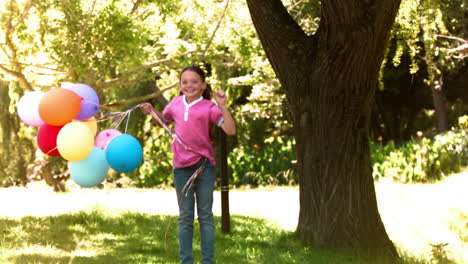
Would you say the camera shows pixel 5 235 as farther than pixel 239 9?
No

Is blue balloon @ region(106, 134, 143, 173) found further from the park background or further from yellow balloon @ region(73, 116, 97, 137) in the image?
the park background

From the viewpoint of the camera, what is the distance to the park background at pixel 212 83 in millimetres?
7418

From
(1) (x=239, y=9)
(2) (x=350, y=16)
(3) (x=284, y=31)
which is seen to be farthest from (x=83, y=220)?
(1) (x=239, y=9)

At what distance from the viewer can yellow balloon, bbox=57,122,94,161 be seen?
459 centimetres

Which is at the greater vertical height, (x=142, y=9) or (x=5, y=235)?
(x=142, y=9)

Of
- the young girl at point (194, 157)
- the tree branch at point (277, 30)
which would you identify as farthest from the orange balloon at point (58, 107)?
the tree branch at point (277, 30)

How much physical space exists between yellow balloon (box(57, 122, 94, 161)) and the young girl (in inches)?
21.3

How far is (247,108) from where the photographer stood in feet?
51.2

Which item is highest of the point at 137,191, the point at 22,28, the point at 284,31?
the point at 22,28

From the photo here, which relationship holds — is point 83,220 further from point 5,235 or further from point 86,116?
point 86,116

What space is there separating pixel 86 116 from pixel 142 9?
Result: 8164 mm

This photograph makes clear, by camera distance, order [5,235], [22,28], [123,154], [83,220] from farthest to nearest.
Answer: [22,28]
[83,220]
[5,235]
[123,154]

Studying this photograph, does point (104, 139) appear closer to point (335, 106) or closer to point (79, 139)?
point (79, 139)

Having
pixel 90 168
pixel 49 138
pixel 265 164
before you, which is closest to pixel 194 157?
pixel 90 168
